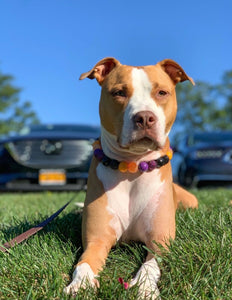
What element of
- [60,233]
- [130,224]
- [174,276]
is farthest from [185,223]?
[60,233]

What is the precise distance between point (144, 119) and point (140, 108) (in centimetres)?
8

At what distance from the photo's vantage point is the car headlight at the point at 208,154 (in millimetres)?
8000

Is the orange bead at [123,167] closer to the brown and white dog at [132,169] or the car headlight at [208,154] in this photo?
the brown and white dog at [132,169]

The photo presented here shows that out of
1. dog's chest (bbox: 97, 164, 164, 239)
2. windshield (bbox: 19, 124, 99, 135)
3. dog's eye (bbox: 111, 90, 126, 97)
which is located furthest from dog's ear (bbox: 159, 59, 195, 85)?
windshield (bbox: 19, 124, 99, 135)

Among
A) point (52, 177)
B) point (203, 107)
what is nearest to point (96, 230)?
point (52, 177)

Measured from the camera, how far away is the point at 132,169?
2598mm

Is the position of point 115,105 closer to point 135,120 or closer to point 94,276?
point 135,120

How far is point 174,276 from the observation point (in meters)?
2.20

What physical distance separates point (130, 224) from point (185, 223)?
50cm

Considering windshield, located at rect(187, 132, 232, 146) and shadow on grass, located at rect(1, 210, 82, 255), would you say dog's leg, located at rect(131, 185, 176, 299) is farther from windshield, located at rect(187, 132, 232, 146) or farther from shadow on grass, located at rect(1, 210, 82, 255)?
windshield, located at rect(187, 132, 232, 146)

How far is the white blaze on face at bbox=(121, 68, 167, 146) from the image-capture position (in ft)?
7.79

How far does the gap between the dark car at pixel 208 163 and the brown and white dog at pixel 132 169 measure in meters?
5.41

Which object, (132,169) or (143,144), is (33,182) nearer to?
(132,169)

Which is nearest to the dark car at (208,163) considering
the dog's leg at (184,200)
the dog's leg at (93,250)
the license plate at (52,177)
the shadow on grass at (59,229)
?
the license plate at (52,177)
